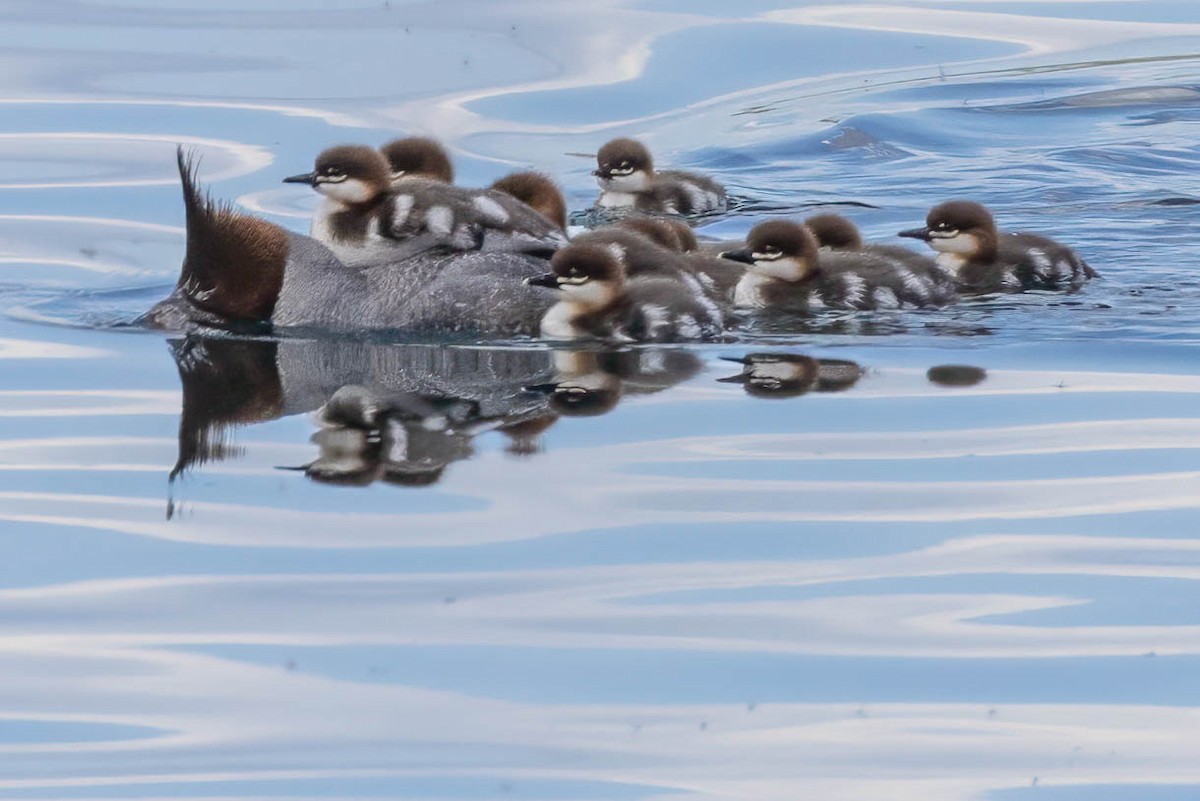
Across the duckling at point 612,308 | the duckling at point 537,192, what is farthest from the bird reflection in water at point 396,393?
the duckling at point 537,192

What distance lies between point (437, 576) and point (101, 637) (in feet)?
2.27

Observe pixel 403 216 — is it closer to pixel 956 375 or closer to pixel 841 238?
pixel 841 238

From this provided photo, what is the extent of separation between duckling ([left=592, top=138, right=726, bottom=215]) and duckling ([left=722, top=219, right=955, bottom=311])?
2.12 m

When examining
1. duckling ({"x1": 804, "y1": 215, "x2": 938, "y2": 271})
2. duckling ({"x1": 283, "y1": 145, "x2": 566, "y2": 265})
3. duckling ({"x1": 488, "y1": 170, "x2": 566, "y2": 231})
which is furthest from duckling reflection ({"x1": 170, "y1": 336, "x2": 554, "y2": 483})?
duckling ({"x1": 804, "y1": 215, "x2": 938, "y2": 271})

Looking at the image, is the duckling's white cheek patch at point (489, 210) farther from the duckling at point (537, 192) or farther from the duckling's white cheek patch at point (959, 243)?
the duckling's white cheek patch at point (959, 243)

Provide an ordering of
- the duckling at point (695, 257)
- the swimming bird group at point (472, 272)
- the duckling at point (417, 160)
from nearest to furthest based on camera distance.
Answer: the swimming bird group at point (472, 272) → the duckling at point (695, 257) → the duckling at point (417, 160)

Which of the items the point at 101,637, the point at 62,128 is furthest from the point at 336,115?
the point at 101,637

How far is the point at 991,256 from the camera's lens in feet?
26.0

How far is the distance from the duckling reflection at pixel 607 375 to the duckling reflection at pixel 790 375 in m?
0.17

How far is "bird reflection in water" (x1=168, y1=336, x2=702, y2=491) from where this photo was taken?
18.1 feet

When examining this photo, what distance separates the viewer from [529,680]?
406 centimetres

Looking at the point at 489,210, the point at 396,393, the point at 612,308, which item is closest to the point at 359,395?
the point at 396,393

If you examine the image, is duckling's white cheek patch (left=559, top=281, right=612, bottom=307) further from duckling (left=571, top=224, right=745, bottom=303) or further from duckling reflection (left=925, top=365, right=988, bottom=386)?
duckling reflection (left=925, top=365, right=988, bottom=386)

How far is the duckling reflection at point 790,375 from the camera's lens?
243 inches
